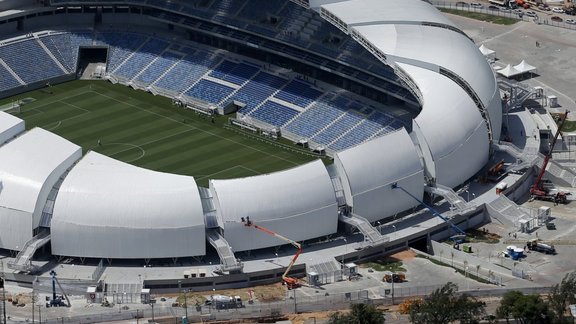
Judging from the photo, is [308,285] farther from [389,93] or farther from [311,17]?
[311,17]

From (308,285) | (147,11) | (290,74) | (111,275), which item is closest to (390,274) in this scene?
(308,285)

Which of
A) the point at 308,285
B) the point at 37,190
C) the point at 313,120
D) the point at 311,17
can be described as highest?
the point at 311,17

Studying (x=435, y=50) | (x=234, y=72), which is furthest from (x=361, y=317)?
(x=234, y=72)

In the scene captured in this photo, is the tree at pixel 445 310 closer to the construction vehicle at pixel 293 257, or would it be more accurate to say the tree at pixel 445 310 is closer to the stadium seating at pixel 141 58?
the construction vehicle at pixel 293 257

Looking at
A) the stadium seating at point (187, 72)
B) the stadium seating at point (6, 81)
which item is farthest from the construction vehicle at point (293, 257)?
the stadium seating at point (6, 81)

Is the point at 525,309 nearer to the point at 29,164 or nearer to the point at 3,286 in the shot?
the point at 3,286
